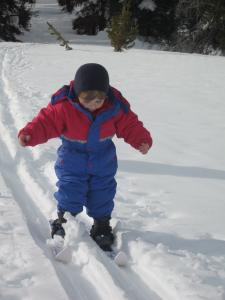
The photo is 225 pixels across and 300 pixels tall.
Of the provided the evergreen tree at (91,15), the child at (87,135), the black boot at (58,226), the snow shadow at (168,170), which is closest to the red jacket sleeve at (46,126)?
the child at (87,135)

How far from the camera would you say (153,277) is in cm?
289

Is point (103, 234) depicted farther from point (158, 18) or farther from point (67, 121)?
point (158, 18)

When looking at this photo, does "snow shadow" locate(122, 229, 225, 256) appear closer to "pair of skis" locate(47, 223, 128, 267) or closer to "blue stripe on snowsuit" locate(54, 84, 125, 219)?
"pair of skis" locate(47, 223, 128, 267)

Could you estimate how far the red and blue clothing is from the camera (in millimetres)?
3219

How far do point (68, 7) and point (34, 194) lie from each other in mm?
29396

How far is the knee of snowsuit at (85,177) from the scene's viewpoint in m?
3.27

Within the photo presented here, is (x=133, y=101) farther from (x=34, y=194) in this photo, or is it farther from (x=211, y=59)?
(x=211, y=59)

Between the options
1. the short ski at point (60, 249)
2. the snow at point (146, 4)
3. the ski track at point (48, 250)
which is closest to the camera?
the ski track at point (48, 250)

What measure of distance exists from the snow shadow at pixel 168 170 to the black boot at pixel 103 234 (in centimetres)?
147

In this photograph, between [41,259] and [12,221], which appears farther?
[12,221]

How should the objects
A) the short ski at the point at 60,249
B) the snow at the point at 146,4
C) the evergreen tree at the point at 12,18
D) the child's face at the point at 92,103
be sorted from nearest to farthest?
the short ski at the point at 60,249
the child's face at the point at 92,103
the snow at the point at 146,4
the evergreen tree at the point at 12,18

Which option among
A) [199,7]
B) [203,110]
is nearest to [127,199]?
[203,110]

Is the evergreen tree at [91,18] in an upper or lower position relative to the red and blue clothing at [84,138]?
lower

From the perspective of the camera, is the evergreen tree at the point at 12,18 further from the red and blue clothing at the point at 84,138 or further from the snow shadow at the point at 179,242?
the snow shadow at the point at 179,242
